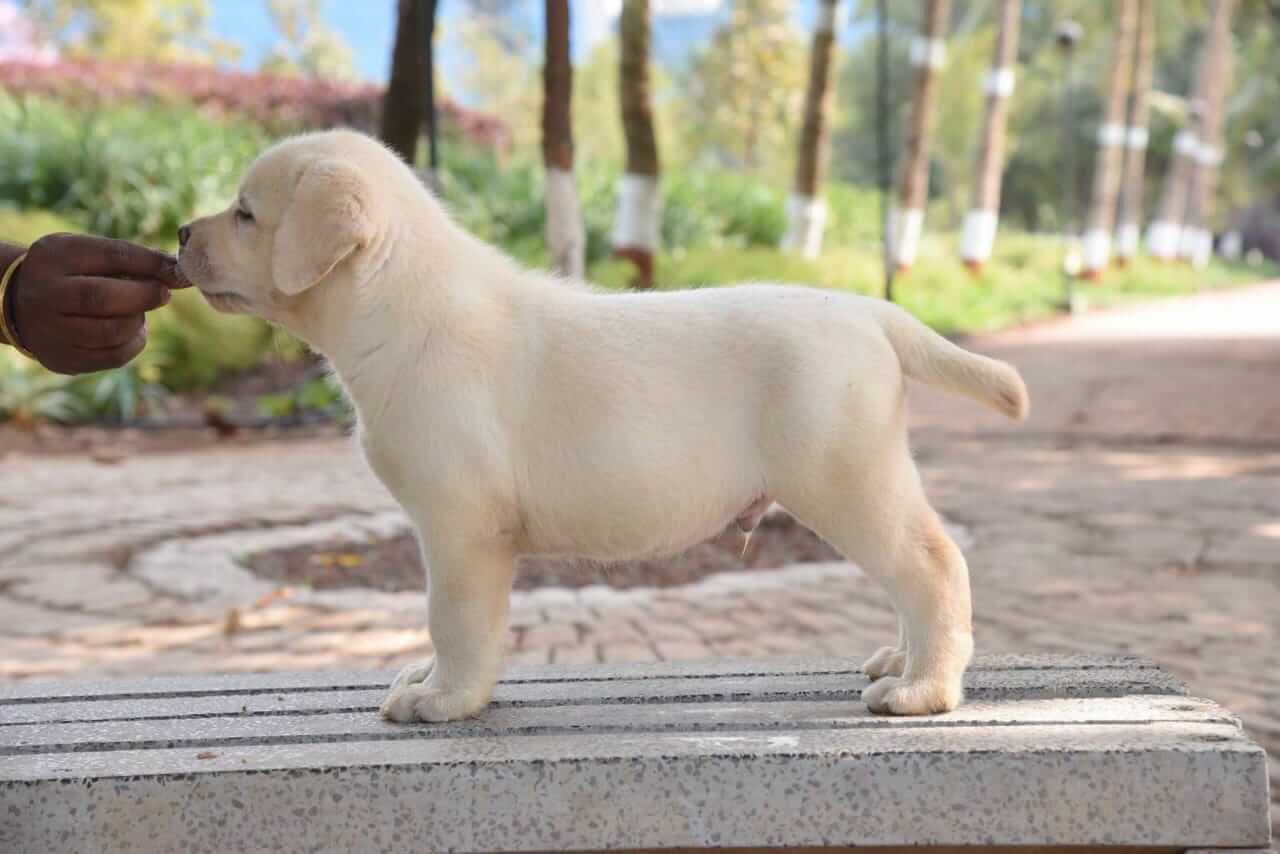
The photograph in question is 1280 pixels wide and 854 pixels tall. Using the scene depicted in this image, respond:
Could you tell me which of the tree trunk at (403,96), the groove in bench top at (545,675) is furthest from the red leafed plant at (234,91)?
the groove in bench top at (545,675)

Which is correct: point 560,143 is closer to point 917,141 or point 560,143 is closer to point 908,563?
point 908,563

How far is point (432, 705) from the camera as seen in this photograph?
248 centimetres

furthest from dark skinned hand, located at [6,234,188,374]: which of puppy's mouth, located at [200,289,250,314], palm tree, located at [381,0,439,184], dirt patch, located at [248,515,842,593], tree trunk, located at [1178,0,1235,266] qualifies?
tree trunk, located at [1178,0,1235,266]

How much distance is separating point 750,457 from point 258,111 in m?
19.2

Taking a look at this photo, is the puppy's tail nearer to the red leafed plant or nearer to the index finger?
the index finger

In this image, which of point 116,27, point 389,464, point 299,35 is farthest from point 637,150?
point 299,35

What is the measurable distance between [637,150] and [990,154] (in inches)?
601

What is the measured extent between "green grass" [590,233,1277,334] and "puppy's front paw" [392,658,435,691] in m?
2.23

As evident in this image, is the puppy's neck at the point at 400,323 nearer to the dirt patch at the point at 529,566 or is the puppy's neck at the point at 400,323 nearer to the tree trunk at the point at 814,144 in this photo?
the dirt patch at the point at 529,566

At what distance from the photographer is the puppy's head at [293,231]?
2279 millimetres

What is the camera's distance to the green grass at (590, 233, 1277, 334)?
48.1ft

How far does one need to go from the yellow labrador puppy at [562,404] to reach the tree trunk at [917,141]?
18198 millimetres

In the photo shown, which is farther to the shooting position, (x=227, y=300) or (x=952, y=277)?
(x=952, y=277)

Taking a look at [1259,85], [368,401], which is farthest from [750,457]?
[1259,85]
